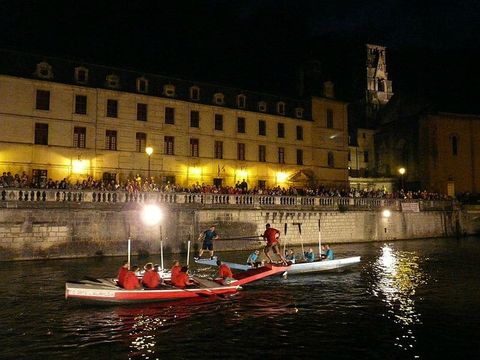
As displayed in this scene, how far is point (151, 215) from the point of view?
93.8ft

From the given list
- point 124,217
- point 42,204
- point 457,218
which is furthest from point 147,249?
point 457,218

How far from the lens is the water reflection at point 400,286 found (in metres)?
13.7

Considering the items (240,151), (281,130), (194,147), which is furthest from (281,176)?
(194,147)

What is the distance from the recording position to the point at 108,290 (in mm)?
15633

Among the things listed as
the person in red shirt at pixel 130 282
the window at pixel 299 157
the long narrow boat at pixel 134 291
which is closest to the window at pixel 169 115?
the window at pixel 299 157

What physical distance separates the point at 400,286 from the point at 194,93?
88.0 feet

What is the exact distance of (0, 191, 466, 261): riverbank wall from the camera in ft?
82.5

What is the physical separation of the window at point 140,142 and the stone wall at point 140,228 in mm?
10087

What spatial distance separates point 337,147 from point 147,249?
27528 mm

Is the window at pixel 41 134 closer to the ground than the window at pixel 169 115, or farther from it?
closer to the ground

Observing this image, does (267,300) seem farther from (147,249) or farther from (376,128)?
(376,128)

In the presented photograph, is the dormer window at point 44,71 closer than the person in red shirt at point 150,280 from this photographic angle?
No

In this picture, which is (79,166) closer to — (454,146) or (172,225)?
(172,225)

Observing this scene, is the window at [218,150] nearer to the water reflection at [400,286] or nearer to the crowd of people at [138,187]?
the crowd of people at [138,187]
